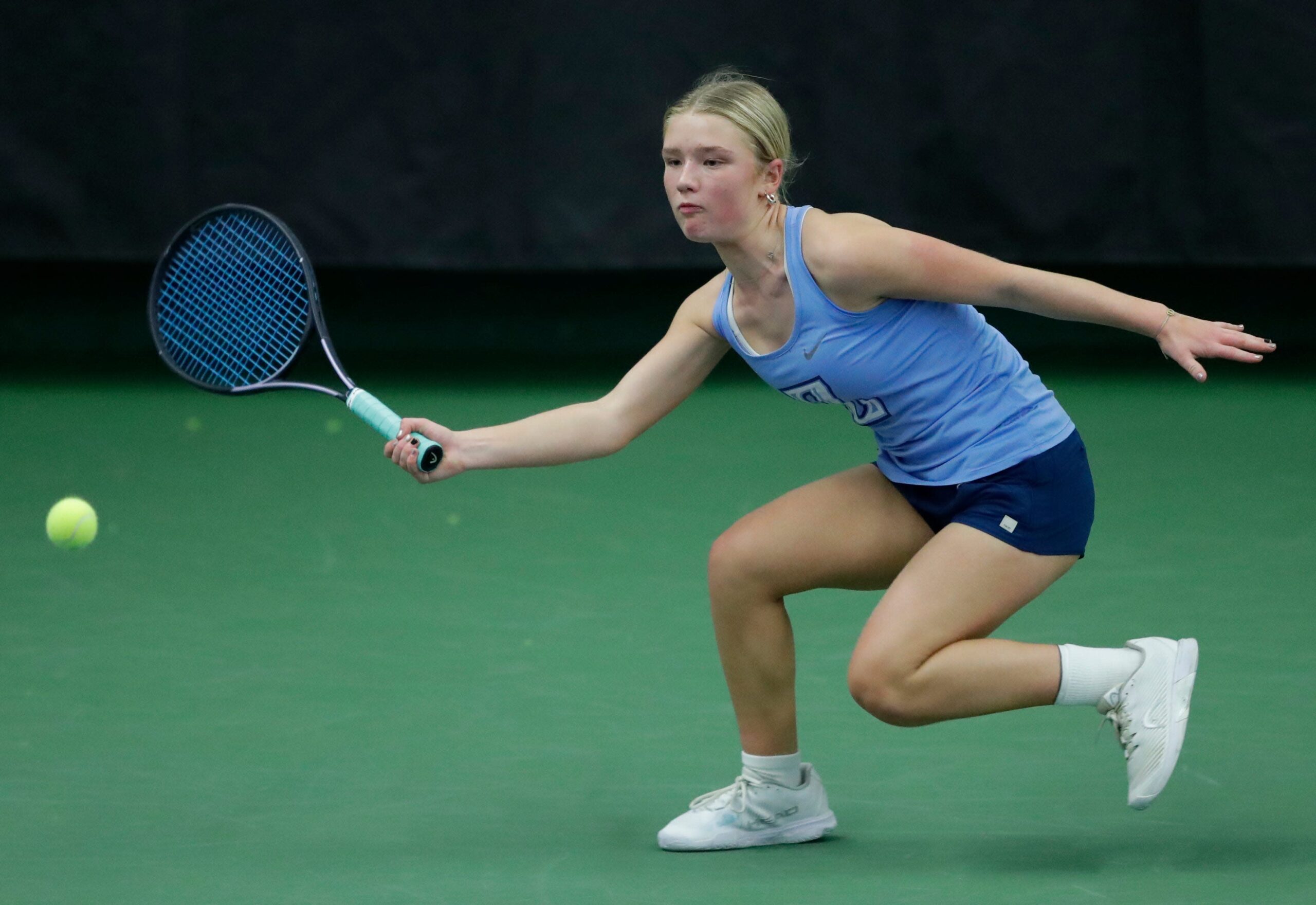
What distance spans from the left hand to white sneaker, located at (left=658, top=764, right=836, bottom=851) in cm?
77

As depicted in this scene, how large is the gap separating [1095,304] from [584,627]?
152 centimetres

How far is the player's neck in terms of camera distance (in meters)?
2.42

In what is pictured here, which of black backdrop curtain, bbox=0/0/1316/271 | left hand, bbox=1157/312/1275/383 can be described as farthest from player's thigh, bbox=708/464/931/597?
black backdrop curtain, bbox=0/0/1316/271

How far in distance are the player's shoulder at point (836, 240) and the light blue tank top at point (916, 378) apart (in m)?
0.02

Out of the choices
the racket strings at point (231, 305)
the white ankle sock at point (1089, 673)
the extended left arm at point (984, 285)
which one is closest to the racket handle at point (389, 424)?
the racket strings at point (231, 305)

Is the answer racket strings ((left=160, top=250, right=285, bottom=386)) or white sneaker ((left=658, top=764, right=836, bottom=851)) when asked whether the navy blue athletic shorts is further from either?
racket strings ((left=160, top=250, right=285, bottom=386))

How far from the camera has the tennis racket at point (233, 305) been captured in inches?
111

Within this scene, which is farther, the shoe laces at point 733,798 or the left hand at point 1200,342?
the shoe laces at point 733,798

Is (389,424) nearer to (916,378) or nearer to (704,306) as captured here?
(704,306)

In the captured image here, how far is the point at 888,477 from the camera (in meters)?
2.56

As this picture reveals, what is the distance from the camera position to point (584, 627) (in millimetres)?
3512

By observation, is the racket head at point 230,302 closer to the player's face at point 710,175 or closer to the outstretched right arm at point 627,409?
the outstretched right arm at point 627,409

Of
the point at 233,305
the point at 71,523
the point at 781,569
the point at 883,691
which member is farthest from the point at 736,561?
the point at 71,523

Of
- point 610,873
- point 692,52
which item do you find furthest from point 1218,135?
point 610,873
